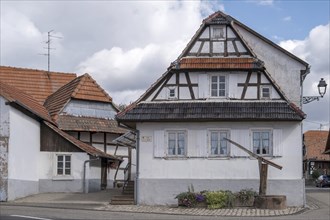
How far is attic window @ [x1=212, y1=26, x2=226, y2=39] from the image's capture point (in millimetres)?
27719

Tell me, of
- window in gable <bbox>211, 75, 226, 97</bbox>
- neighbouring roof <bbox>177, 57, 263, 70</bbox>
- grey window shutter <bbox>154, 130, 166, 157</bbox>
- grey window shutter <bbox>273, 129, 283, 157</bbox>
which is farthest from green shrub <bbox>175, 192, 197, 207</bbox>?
neighbouring roof <bbox>177, 57, 263, 70</bbox>

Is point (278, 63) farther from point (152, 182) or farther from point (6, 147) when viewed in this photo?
point (6, 147)

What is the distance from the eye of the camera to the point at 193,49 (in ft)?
91.6

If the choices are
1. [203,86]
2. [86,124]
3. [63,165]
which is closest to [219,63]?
[203,86]

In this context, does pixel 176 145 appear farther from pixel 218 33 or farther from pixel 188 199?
pixel 218 33

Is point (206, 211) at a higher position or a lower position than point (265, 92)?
lower

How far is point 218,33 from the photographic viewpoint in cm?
2778

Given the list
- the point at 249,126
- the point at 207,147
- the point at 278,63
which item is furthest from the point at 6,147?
the point at 278,63

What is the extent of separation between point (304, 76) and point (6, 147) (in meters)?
15.1

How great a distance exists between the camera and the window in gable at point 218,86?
27.2 m

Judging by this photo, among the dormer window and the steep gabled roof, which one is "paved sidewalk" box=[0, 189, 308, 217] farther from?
the steep gabled roof

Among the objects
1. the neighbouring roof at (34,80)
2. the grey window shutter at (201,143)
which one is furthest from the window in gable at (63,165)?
the grey window shutter at (201,143)

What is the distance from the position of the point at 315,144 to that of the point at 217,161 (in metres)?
50.5

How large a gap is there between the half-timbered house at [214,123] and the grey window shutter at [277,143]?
44 millimetres
